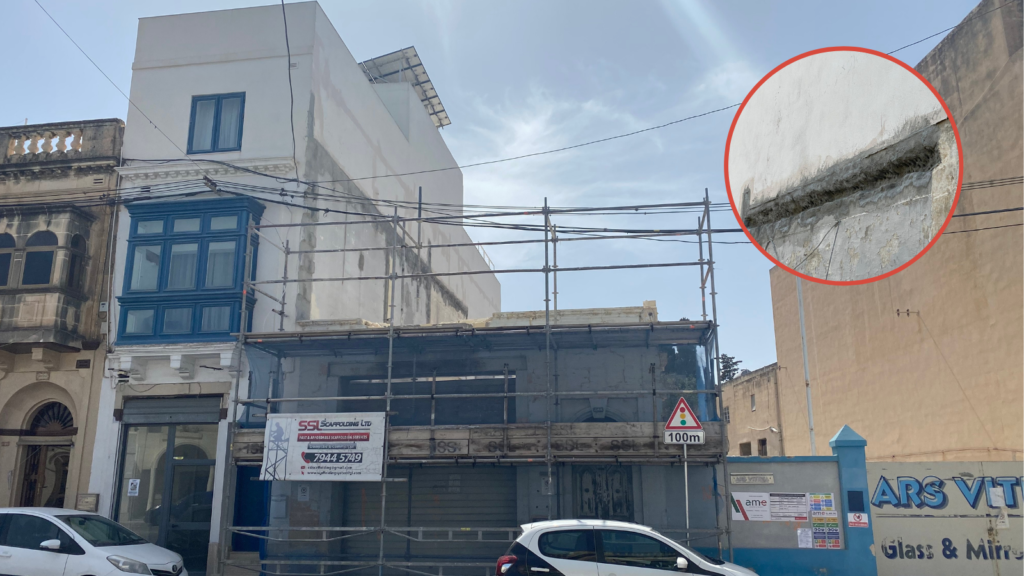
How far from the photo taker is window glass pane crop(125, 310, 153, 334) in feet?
51.2

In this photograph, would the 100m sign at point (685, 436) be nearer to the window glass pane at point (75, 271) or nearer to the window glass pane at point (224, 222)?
the window glass pane at point (224, 222)

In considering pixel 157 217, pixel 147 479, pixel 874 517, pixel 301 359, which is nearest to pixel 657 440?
pixel 874 517

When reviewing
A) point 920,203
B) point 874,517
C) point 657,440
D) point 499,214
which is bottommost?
point 874,517

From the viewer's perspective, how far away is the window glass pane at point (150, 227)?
16.2m

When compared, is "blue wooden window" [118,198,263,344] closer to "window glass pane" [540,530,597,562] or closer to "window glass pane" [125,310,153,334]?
"window glass pane" [125,310,153,334]

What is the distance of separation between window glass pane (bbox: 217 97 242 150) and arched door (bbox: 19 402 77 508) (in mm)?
6767

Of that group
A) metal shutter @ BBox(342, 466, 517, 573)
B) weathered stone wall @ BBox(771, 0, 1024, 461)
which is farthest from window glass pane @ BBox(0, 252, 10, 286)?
weathered stone wall @ BBox(771, 0, 1024, 461)

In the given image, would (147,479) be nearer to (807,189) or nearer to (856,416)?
(807,189)

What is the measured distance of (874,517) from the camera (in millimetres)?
13023

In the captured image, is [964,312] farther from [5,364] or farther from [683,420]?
[5,364]

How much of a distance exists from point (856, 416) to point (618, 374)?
10.7m

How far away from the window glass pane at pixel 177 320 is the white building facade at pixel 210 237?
0.03 m

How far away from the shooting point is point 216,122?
55.2ft

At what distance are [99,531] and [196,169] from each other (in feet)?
25.6
